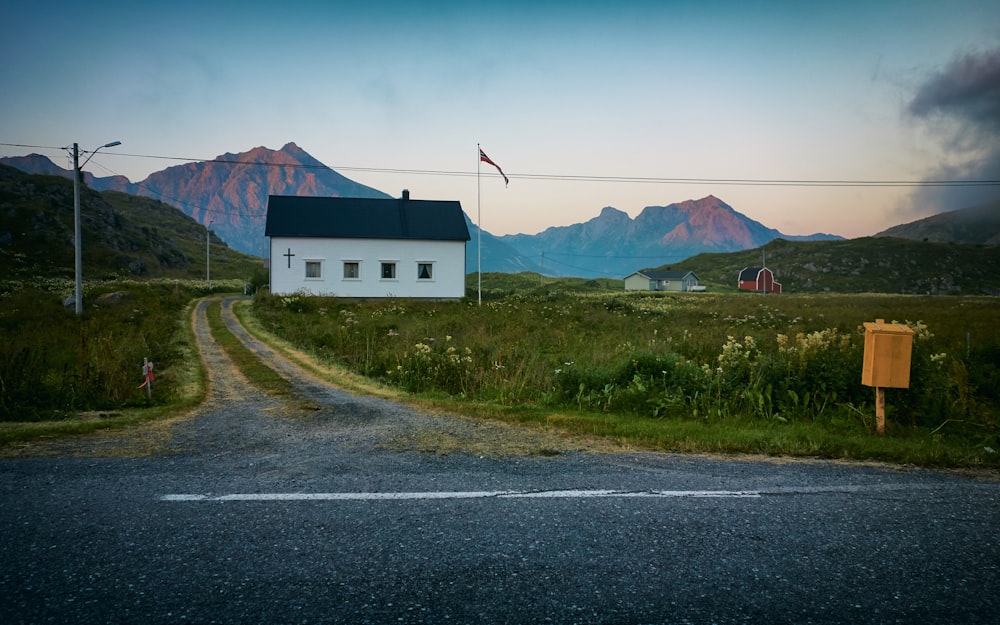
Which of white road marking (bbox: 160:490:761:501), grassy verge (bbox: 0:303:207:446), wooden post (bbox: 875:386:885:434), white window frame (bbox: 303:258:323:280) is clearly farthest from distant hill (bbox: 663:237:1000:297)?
white road marking (bbox: 160:490:761:501)

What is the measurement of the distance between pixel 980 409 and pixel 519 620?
885 cm

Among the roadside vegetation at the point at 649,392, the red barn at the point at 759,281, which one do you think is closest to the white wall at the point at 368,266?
the roadside vegetation at the point at 649,392

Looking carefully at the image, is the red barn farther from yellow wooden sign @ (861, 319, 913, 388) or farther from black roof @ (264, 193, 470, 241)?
yellow wooden sign @ (861, 319, 913, 388)

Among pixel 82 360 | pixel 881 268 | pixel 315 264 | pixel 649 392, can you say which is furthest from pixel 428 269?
pixel 881 268

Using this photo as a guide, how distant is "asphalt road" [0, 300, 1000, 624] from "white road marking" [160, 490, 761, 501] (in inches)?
1.1

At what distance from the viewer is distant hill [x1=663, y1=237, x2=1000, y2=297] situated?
130 m

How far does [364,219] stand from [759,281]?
3899 inches

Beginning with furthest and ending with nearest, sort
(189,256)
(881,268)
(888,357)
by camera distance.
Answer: (881,268) < (189,256) < (888,357)

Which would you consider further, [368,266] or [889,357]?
[368,266]

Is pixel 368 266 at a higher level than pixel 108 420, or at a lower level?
higher

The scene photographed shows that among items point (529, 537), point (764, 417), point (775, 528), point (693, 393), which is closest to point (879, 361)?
point (764, 417)

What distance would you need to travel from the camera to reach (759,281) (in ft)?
395

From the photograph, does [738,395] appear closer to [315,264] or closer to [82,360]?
[82,360]

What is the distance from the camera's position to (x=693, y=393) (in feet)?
33.4
